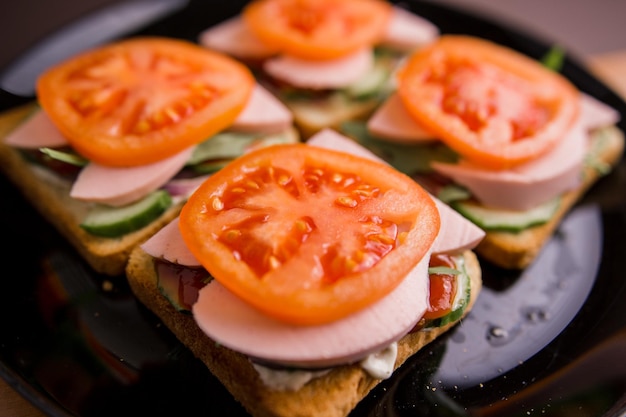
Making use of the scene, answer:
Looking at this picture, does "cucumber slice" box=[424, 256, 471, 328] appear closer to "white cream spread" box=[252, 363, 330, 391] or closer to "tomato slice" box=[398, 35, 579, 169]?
"white cream spread" box=[252, 363, 330, 391]

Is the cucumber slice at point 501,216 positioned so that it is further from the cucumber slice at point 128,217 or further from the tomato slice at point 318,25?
the cucumber slice at point 128,217

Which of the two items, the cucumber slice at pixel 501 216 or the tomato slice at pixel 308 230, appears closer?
the tomato slice at pixel 308 230

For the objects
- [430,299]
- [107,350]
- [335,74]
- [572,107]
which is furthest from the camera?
[335,74]

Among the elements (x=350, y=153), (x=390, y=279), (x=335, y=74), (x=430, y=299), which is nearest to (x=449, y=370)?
(x=430, y=299)

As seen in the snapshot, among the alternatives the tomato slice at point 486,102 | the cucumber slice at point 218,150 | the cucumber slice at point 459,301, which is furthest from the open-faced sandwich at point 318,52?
the cucumber slice at point 459,301

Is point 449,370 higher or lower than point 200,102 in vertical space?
lower

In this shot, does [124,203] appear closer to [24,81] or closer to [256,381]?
[256,381]

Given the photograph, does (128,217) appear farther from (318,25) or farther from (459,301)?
(318,25)
